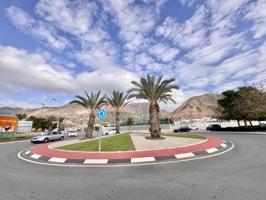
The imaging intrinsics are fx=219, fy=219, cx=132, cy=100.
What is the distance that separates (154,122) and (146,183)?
58.2ft

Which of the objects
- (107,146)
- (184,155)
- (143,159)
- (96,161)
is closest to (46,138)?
(107,146)

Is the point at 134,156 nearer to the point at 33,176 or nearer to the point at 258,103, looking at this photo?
the point at 33,176

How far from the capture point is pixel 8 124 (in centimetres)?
5691

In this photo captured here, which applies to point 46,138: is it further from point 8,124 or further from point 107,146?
point 8,124

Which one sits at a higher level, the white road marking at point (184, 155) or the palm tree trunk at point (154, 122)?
the palm tree trunk at point (154, 122)

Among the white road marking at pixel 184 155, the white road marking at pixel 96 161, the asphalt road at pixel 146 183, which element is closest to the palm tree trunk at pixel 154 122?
the white road marking at pixel 184 155

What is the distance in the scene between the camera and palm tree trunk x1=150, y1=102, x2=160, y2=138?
24438mm

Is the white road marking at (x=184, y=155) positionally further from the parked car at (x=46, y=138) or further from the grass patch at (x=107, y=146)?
the parked car at (x=46, y=138)

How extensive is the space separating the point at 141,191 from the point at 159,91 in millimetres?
19657

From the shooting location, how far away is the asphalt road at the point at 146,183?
5984 mm

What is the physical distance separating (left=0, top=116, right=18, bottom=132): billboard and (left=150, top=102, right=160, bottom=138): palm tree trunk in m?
45.3

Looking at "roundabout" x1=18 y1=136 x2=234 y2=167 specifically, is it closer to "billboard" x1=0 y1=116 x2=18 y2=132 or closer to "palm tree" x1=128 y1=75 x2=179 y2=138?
"palm tree" x1=128 y1=75 x2=179 y2=138

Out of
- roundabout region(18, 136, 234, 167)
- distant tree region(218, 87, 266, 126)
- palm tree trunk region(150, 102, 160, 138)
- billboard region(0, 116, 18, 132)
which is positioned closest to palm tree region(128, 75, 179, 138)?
palm tree trunk region(150, 102, 160, 138)

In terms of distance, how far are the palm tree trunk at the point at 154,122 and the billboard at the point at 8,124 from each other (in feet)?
149
